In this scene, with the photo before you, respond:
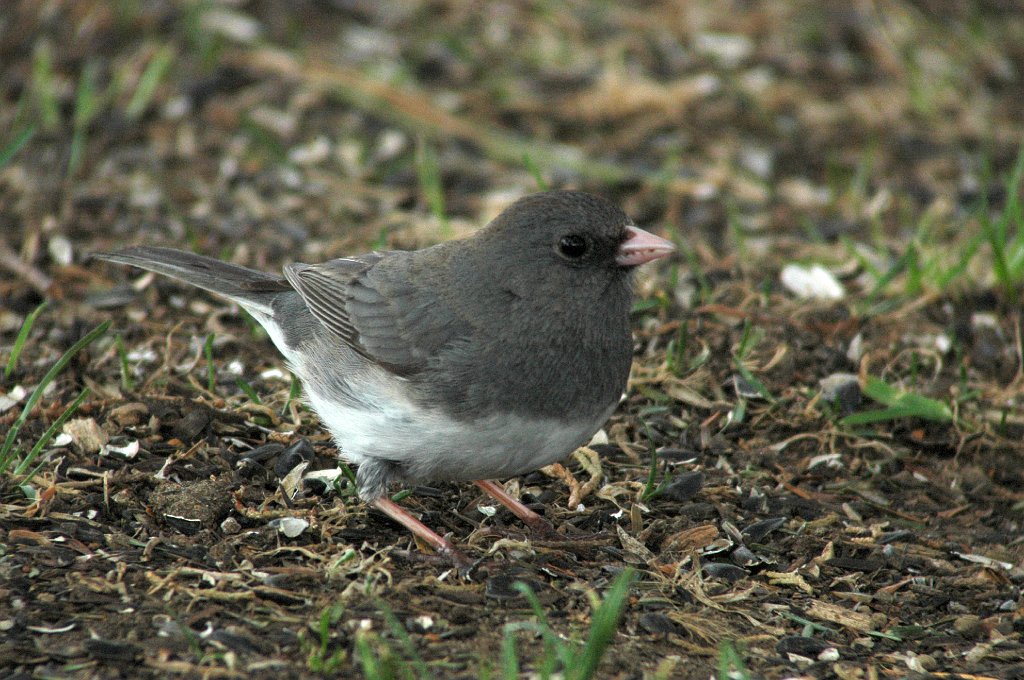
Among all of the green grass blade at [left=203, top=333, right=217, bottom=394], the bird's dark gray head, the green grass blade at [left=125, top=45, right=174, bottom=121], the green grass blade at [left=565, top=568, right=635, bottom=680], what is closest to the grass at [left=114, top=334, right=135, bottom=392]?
the green grass blade at [left=203, top=333, right=217, bottom=394]

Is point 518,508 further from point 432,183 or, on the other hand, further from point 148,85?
point 148,85

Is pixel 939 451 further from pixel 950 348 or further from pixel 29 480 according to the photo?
pixel 29 480

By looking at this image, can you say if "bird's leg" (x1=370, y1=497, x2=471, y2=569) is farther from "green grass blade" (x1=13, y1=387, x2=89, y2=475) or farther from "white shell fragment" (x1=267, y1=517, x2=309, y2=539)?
"green grass blade" (x1=13, y1=387, x2=89, y2=475)

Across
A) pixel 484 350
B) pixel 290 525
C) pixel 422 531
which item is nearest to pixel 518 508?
pixel 422 531

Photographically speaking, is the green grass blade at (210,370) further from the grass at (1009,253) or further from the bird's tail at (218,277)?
the grass at (1009,253)

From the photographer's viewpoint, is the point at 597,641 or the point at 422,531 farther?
the point at 422,531

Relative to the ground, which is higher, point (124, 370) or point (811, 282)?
point (811, 282)
